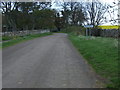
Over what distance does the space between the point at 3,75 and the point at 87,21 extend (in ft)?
160

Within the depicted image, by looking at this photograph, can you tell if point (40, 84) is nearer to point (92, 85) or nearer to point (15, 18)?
point (92, 85)

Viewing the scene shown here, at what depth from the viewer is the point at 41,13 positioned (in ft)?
181

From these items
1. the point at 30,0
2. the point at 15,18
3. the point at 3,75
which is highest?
the point at 30,0

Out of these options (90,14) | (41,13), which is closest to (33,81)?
(90,14)

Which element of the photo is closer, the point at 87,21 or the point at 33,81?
the point at 33,81

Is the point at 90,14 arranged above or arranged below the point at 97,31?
above

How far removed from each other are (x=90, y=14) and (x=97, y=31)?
9314 millimetres

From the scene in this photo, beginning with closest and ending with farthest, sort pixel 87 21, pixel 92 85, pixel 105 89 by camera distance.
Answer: pixel 105 89 → pixel 92 85 → pixel 87 21

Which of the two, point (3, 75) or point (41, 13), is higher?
point (41, 13)

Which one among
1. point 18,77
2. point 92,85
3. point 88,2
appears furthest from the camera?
point 88,2

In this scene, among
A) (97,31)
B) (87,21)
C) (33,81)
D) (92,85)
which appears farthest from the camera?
(87,21)

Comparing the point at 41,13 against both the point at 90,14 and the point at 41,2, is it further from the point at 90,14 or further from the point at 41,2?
the point at 90,14

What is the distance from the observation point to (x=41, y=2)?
185 ft

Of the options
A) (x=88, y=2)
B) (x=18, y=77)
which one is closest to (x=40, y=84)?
(x=18, y=77)
